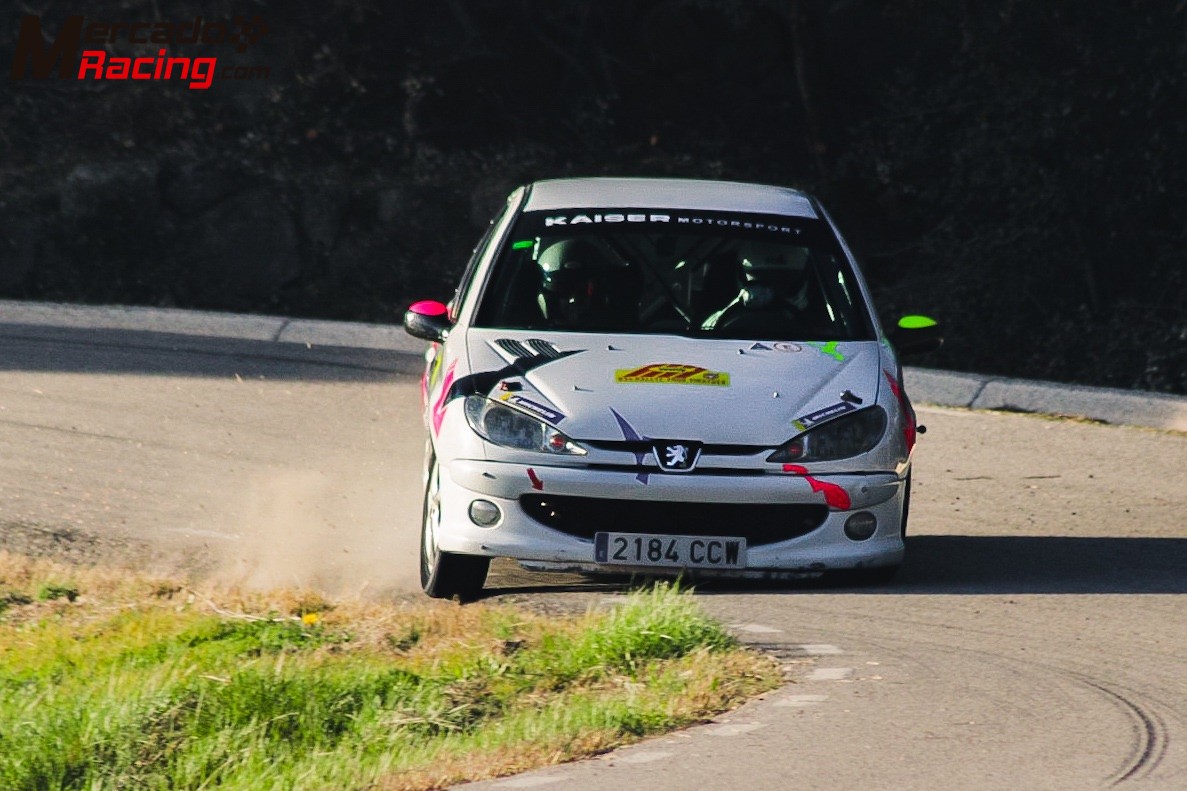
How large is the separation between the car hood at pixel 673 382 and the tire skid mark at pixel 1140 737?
1516 millimetres

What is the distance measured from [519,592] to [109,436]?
4091 millimetres

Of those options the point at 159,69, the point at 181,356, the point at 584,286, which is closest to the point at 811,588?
the point at 584,286

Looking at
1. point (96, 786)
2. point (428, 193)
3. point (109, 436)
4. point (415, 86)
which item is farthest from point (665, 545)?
point (415, 86)

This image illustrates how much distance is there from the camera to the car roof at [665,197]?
8617 millimetres

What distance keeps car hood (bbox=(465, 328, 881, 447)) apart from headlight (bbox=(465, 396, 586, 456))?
0.04 meters

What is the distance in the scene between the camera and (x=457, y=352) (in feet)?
25.1

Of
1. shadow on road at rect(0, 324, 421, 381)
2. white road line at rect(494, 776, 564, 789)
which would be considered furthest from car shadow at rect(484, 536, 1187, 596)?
shadow on road at rect(0, 324, 421, 381)

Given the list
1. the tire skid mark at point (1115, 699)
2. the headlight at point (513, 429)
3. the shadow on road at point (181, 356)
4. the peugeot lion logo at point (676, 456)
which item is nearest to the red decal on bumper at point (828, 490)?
the peugeot lion logo at point (676, 456)

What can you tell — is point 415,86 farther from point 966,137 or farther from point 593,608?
point 593,608

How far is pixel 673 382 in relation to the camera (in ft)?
23.8

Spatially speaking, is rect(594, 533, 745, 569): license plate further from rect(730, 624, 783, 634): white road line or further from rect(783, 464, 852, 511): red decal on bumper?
rect(783, 464, 852, 511): red decal on bumper

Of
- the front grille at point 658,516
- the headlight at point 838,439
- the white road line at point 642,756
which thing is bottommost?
the white road line at point 642,756

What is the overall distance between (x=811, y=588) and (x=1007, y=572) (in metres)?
0.97

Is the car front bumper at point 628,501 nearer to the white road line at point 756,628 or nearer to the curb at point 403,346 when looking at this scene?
the white road line at point 756,628
